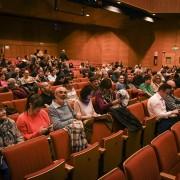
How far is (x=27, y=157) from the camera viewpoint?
2.59m

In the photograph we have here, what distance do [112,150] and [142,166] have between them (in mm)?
1089

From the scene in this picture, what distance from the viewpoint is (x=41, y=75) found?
9.23m

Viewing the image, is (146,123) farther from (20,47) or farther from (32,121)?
(20,47)

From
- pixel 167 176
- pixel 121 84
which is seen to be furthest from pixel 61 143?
pixel 121 84

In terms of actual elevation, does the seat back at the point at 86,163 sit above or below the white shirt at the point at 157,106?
below

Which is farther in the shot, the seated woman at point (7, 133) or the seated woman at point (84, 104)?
the seated woman at point (84, 104)

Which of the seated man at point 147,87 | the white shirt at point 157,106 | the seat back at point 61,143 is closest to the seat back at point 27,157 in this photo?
the seat back at point 61,143

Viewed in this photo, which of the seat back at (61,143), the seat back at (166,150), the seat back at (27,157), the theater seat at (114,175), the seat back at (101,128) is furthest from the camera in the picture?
the seat back at (101,128)

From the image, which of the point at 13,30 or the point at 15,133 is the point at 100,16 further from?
the point at 15,133

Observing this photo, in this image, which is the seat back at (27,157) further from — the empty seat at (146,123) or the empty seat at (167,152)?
the empty seat at (146,123)

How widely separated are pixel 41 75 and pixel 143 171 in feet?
24.0

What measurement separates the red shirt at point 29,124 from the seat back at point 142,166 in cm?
140

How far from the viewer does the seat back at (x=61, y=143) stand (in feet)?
9.68

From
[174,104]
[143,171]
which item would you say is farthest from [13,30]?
[143,171]
